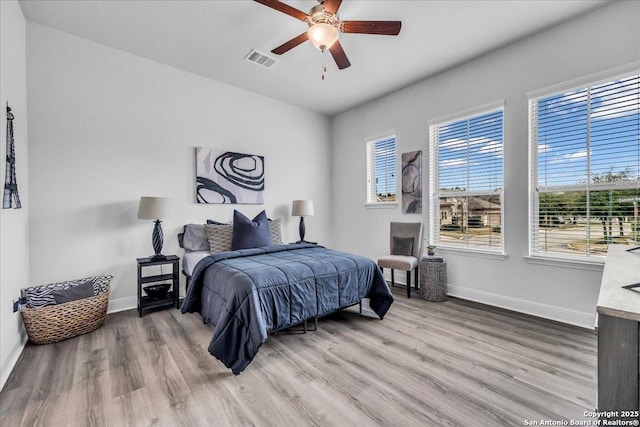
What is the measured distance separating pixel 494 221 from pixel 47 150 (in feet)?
15.7

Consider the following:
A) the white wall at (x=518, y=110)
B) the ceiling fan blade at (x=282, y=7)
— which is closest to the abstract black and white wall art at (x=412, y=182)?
the white wall at (x=518, y=110)

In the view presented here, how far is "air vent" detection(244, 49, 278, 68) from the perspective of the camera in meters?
3.21

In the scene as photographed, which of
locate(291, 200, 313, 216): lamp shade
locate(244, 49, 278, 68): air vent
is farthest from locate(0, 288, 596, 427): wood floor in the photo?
locate(244, 49, 278, 68): air vent

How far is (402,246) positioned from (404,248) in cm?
4

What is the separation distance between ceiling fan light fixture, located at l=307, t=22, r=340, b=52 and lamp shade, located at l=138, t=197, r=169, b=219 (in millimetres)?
2275

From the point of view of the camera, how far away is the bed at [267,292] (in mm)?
1967

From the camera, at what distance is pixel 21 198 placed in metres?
2.49

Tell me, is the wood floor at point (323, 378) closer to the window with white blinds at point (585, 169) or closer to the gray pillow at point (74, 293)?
the gray pillow at point (74, 293)

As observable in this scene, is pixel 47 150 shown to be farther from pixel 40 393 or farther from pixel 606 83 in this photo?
pixel 606 83

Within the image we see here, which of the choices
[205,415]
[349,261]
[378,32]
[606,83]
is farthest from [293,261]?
[606,83]

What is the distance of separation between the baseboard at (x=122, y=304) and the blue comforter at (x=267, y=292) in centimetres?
106

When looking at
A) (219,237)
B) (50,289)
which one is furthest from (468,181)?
(50,289)

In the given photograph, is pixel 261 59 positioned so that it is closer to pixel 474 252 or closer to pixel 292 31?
pixel 292 31

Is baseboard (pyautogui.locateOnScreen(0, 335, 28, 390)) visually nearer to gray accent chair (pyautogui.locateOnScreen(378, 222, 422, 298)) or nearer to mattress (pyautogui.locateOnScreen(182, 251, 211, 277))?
mattress (pyautogui.locateOnScreen(182, 251, 211, 277))
